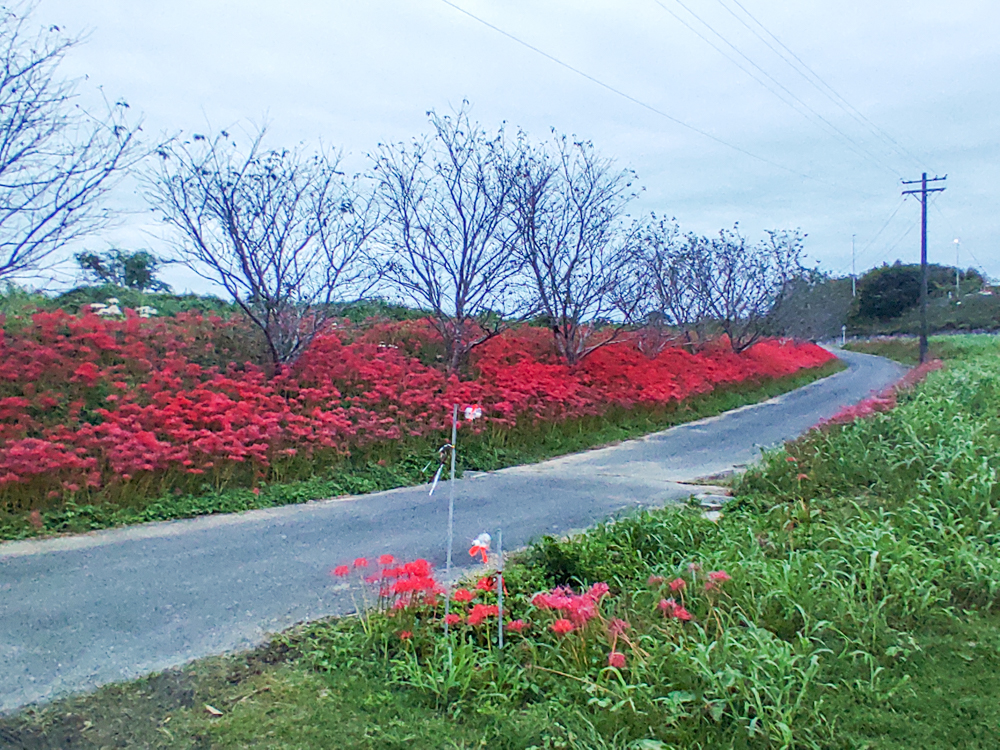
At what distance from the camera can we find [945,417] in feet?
28.4

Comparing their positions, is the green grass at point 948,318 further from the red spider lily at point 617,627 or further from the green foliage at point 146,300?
the red spider lily at point 617,627

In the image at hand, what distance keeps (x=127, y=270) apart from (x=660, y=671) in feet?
43.0

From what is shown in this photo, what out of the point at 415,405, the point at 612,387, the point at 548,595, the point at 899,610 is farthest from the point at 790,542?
the point at 612,387

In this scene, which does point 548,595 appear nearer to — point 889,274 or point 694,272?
point 694,272

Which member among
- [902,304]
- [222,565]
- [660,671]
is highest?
[902,304]

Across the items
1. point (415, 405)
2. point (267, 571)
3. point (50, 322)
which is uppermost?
point (50, 322)

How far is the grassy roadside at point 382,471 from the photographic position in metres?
6.23

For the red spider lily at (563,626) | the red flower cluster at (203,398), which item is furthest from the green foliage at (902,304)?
the red spider lily at (563,626)

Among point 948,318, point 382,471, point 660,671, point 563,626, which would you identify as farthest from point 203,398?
point 948,318

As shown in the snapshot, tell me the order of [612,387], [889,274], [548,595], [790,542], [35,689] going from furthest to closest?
[889,274] < [612,387] < [790,542] < [548,595] < [35,689]

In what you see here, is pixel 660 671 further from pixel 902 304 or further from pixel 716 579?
pixel 902 304

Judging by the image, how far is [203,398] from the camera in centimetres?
805

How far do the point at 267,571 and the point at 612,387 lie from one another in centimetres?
1021

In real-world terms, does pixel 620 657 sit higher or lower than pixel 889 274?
lower
